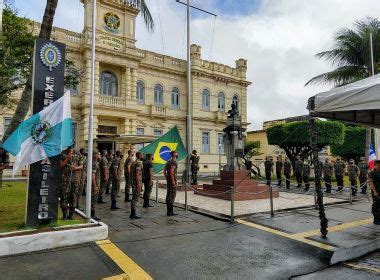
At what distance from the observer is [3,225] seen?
255 inches

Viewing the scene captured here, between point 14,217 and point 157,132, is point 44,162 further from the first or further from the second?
point 157,132

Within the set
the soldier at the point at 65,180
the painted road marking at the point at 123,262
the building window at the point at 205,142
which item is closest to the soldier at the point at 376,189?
the painted road marking at the point at 123,262

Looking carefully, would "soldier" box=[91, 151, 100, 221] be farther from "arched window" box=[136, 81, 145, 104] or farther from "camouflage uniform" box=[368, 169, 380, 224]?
"arched window" box=[136, 81, 145, 104]

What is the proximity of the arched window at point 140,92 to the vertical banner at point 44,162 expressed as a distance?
20.6 meters

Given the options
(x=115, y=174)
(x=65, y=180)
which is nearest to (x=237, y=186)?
(x=115, y=174)

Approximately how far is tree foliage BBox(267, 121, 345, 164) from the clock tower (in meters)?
14.1

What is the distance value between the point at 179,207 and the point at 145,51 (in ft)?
67.0

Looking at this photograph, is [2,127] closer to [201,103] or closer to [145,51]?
[145,51]

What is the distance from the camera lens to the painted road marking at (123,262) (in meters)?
4.54

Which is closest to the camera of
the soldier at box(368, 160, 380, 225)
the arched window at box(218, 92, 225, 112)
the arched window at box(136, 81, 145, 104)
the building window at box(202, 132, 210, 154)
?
the soldier at box(368, 160, 380, 225)

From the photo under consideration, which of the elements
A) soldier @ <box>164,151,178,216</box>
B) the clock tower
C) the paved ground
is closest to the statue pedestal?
soldier @ <box>164,151,178,216</box>

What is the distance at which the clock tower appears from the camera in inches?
943

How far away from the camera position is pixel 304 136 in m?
22.7

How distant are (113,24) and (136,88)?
535 cm
